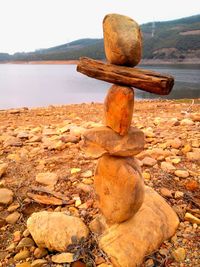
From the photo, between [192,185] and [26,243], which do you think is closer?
[26,243]

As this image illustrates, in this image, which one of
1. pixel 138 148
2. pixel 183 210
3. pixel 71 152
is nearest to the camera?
pixel 138 148

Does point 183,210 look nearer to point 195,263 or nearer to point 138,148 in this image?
point 195,263

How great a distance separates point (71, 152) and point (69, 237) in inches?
113

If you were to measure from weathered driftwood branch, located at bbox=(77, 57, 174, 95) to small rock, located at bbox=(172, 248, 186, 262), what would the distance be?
2300 mm

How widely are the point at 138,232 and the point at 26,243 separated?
1701 mm

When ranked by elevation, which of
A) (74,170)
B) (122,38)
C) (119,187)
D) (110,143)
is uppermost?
(122,38)

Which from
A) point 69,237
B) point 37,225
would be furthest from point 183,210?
point 37,225

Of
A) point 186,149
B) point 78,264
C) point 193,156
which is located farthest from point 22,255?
point 186,149

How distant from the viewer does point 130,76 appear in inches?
168

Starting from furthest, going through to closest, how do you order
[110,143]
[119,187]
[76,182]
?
[76,182] → [119,187] → [110,143]

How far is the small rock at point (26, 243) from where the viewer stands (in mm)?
4956

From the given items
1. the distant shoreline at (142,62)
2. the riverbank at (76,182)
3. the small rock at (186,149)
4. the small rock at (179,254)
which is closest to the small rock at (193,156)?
the riverbank at (76,182)

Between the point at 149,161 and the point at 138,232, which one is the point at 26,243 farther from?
the point at 149,161

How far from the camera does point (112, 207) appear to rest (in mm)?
4812
